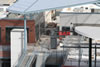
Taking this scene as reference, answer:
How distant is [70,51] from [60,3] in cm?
487

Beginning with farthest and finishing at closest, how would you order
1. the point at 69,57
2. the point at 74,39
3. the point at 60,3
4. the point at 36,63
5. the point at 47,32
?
the point at 47,32 → the point at 74,39 → the point at 36,63 → the point at 69,57 → the point at 60,3

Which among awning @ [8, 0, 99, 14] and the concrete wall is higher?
awning @ [8, 0, 99, 14]

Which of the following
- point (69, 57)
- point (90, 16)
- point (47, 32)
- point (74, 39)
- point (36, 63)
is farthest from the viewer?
point (47, 32)

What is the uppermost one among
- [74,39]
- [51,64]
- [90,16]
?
[90,16]

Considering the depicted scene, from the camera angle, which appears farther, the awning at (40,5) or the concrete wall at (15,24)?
the concrete wall at (15,24)

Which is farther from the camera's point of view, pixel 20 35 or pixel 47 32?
pixel 47 32

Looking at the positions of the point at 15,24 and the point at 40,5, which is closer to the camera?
the point at 40,5

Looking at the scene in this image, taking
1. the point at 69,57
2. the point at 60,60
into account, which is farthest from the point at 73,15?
the point at 69,57

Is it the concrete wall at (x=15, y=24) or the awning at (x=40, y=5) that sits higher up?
the awning at (x=40, y=5)

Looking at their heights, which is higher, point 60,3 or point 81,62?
point 60,3

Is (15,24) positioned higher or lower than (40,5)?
lower

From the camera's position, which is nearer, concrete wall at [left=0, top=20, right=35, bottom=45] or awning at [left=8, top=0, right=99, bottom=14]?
awning at [left=8, top=0, right=99, bottom=14]

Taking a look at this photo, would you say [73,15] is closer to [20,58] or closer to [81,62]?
[20,58]

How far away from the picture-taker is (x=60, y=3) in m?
17.5
